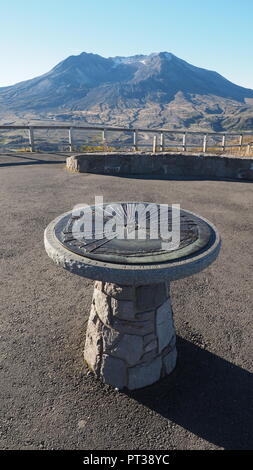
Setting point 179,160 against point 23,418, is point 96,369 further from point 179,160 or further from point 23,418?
point 179,160

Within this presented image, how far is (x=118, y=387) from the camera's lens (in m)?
2.78

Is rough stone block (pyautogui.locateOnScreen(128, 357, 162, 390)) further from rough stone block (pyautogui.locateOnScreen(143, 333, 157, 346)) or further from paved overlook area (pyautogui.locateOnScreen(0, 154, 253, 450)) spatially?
rough stone block (pyautogui.locateOnScreen(143, 333, 157, 346))

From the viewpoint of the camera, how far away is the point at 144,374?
2.77 metres

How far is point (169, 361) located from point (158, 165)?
8879mm

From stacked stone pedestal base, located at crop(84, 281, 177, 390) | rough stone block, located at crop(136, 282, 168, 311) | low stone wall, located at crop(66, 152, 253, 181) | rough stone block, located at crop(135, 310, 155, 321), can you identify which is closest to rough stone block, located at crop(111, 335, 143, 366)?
stacked stone pedestal base, located at crop(84, 281, 177, 390)

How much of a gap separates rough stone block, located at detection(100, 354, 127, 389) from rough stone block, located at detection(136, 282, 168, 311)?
Answer: 0.56 metres

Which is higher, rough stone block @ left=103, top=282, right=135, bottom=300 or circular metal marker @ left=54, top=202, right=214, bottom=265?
circular metal marker @ left=54, top=202, right=214, bottom=265

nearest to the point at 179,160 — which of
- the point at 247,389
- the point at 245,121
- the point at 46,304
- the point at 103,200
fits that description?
the point at 103,200

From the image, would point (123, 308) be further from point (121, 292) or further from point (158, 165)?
point (158, 165)

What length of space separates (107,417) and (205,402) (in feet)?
2.70

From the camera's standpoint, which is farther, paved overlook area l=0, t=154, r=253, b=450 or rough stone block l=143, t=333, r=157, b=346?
rough stone block l=143, t=333, r=157, b=346

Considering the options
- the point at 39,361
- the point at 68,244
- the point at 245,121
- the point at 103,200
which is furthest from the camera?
the point at 245,121

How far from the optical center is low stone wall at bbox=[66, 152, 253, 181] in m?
10.7

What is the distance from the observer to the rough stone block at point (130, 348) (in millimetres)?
2693
